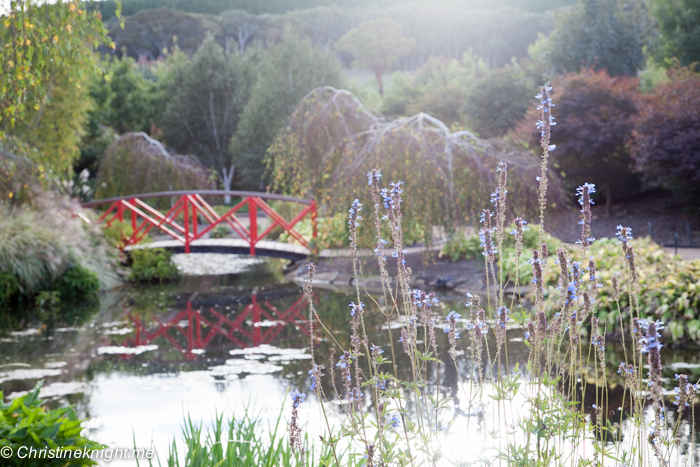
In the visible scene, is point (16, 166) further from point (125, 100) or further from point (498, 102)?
point (125, 100)

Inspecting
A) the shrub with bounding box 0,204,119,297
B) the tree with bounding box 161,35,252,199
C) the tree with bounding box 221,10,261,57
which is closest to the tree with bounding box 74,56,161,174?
the tree with bounding box 161,35,252,199

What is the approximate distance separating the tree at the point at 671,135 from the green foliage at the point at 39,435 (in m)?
10.0

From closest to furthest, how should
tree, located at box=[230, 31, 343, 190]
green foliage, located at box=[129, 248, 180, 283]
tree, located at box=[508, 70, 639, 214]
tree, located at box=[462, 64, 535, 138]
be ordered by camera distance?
green foliage, located at box=[129, 248, 180, 283], tree, located at box=[508, 70, 639, 214], tree, located at box=[462, 64, 535, 138], tree, located at box=[230, 31, 343, 190]

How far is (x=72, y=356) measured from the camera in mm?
5820

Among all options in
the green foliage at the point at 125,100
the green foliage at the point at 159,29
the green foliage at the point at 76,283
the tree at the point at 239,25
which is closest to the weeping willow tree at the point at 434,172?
the green foliage at the point at 76,283

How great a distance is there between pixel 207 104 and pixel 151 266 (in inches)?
479

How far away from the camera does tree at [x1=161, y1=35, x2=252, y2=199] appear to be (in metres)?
21.1

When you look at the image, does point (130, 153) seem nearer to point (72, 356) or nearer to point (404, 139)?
point (404, 139)

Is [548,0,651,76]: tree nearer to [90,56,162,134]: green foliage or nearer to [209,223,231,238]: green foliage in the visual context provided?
[209,223,231,238]: green foliage

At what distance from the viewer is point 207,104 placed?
21297 mm

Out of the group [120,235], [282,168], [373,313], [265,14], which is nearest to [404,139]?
[373,313]

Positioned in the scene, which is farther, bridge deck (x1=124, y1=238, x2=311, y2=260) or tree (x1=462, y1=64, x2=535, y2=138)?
tree (x1=462, y1=64, x2=535, y2=138)

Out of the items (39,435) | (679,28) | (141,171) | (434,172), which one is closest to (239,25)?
(141,171)

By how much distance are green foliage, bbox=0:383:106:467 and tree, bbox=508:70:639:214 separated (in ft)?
33.7
